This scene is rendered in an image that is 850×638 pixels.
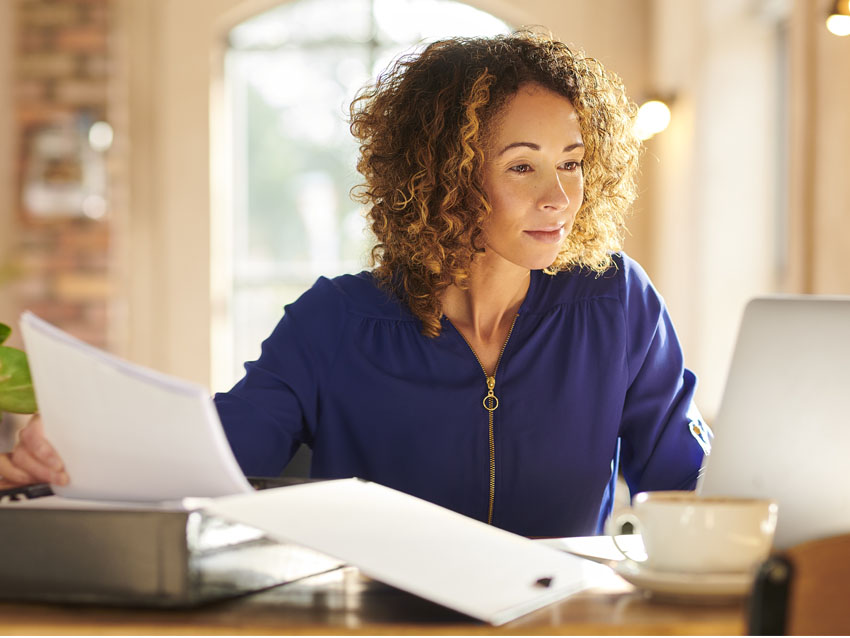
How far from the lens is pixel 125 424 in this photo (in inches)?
28.2

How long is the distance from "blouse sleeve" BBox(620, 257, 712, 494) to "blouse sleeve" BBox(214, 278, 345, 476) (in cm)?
47

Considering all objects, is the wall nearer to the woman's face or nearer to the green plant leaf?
the woman's face

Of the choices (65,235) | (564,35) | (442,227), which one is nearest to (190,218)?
(65,235)

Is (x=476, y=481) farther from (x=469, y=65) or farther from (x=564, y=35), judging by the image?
(x=564, y=35)

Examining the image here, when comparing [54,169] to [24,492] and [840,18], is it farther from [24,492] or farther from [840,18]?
[24,492]

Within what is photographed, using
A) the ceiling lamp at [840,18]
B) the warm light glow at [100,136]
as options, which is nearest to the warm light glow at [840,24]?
the ceiling lamp at [840,18]

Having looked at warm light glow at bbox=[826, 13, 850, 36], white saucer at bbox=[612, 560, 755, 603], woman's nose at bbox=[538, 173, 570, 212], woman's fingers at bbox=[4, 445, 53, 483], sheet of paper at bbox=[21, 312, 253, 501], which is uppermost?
warm light glow at bbox=[826, 13, 850, 36]

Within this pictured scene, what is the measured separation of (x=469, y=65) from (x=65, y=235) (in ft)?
13.6

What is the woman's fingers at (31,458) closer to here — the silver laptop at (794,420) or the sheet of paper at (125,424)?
the sheet of paper at (125,424)

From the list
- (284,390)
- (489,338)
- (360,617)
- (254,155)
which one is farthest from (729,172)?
(360,617)

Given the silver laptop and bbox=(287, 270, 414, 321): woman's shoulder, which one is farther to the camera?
bbox=(287, 270, 414, 321): woman's shoulder

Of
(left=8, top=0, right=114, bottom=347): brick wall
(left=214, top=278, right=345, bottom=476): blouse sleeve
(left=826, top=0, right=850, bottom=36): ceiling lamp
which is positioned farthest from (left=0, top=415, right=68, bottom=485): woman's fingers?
(left=8, top=0, right=114, bottom=347): brick wall

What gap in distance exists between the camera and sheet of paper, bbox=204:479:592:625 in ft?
2.31

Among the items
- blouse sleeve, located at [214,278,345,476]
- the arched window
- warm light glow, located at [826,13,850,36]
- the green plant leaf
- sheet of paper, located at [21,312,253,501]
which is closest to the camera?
sheet of paper, located at [21,312,253,501]
